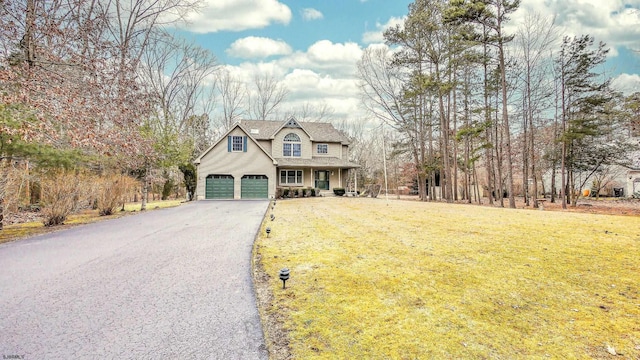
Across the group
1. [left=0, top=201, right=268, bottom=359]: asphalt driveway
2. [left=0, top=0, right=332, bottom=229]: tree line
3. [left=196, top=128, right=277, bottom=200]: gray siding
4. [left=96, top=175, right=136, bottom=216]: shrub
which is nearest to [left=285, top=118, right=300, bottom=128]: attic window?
[left=196, top=128, right=277, bottom=200]: gray siding

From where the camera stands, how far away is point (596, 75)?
17.2 m

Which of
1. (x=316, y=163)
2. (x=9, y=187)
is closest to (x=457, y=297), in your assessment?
(x=9, y=187)

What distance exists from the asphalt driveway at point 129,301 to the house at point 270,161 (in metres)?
17.2

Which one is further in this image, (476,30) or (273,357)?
(476,30)

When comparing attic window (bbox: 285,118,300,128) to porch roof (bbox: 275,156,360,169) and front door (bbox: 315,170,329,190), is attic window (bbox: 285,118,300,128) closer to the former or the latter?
porch roof (bbox: 275,156,360,169)

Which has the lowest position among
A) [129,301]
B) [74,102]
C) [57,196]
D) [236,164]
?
[129,301]

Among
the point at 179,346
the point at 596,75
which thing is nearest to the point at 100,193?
the point at 179,346

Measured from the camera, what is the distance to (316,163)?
87.6ft

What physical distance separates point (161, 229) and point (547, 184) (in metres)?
38.6

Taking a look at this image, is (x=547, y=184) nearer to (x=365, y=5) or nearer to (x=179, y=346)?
(x=365, y=5)

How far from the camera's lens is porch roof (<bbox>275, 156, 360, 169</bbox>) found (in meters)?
26.0

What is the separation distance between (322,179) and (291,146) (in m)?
4.51

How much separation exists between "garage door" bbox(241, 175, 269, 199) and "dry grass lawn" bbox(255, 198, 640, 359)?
61.1ft

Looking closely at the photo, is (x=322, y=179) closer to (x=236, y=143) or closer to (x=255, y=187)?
(x=255, y=187)
